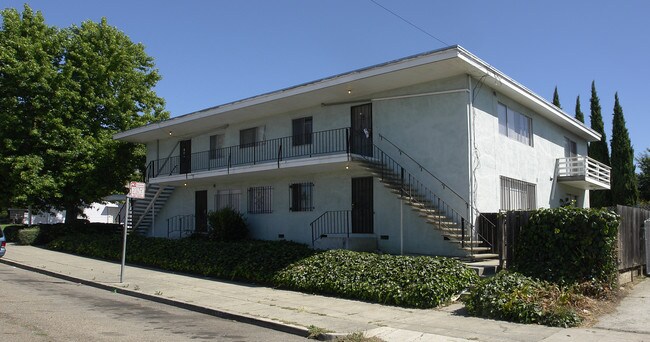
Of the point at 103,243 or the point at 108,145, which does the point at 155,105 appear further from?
the point at 103,243

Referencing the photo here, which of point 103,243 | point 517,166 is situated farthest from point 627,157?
point 103,243

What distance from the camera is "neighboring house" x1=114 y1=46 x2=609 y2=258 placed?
Answer: 15.7 metres

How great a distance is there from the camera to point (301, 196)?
65.2ft

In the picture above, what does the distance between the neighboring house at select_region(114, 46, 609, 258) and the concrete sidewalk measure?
4574mm

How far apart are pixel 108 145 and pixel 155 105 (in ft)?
15.7

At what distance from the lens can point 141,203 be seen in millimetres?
26281

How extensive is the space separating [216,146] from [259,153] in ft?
11.0

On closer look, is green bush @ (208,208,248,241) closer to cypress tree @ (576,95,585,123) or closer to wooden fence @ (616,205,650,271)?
wooden fence @ (616,205,650,271)

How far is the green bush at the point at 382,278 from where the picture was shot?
1073 cm

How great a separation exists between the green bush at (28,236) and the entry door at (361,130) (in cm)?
1861

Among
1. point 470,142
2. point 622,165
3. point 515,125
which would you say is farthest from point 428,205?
point 622,165

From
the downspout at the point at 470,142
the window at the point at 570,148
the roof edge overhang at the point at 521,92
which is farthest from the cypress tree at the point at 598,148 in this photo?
the downspout at the point at 470,142

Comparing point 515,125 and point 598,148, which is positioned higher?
point 598,148

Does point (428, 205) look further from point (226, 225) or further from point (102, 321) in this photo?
point (102, 321)
